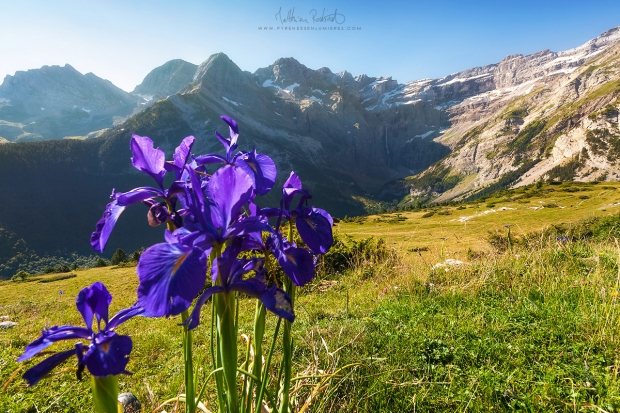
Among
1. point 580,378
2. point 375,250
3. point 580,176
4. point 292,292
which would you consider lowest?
→ point 580,176

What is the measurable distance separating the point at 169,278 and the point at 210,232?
21cm

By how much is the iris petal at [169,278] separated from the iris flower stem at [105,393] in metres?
0.37

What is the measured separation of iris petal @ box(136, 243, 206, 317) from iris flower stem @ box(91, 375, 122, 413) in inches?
14.4

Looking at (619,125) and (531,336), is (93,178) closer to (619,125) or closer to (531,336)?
(531,336)

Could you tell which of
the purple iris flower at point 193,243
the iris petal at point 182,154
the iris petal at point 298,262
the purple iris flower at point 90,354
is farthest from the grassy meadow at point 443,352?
the iris petal at point 182,154

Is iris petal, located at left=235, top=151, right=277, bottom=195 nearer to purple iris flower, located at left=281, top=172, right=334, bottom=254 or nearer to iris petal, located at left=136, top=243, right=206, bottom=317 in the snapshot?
purple iris flower, located at left=281, top=172, right=334, bottom=254

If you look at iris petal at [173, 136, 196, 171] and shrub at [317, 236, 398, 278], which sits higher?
iris petal at [173, 136, 196, 171]

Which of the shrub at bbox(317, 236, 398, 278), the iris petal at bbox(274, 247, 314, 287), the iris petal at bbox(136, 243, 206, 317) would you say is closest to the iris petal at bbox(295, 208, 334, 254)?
the iris petal at bbox(274, 247, 314, 287)

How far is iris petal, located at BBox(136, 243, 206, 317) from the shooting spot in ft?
2.98

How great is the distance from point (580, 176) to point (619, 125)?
27.9m

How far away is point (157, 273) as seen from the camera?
A: 0.94m

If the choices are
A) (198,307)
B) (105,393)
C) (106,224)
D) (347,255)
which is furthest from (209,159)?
(347,255)

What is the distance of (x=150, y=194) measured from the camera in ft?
4.22

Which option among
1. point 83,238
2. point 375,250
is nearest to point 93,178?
point 83,238
